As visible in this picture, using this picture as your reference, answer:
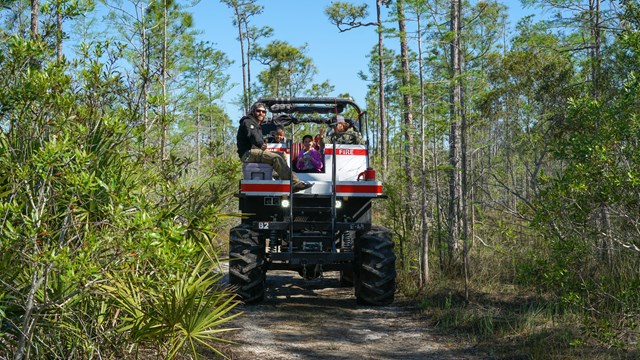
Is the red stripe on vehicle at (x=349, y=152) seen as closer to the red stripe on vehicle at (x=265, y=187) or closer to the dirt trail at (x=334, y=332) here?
the red stripe on vehicle at (x=265, y=187)

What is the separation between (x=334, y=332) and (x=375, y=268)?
5.00ft

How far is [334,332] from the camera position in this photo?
8.00 metres

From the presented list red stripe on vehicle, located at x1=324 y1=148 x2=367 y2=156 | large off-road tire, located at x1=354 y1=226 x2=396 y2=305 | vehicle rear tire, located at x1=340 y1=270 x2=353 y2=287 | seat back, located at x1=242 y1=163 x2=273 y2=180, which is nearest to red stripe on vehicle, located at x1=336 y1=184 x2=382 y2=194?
large off-road tire, located at x1=354 y1=226 x2=396 y2=305

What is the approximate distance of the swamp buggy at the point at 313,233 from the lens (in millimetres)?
9234

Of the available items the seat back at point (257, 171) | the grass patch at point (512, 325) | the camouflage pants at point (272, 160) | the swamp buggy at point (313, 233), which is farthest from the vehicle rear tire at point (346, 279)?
the camouflage pants at point (272, 160)

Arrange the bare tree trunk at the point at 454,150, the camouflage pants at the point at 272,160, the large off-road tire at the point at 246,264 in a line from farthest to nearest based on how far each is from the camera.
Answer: the bare tree trunk at the point at 454,150, the camouflage pants at the point at 272,160, the large off-road tire at the point at 246,264

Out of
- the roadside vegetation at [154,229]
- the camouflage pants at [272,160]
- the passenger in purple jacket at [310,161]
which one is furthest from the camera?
the passenger in purple jacket at [310,161]

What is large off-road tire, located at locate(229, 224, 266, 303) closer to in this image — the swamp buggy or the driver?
the swamp buggy

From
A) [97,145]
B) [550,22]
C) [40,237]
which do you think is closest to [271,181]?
[97,145]

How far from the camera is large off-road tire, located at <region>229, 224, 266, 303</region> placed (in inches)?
361

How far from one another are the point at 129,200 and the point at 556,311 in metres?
5.58

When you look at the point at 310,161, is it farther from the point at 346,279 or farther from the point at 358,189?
the point at 346,279

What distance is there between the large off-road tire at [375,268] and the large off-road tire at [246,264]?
1416 millimetres

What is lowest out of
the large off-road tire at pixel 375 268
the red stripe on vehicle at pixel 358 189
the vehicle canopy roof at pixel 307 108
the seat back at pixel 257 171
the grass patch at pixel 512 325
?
the grass patch at pixel 512 325
